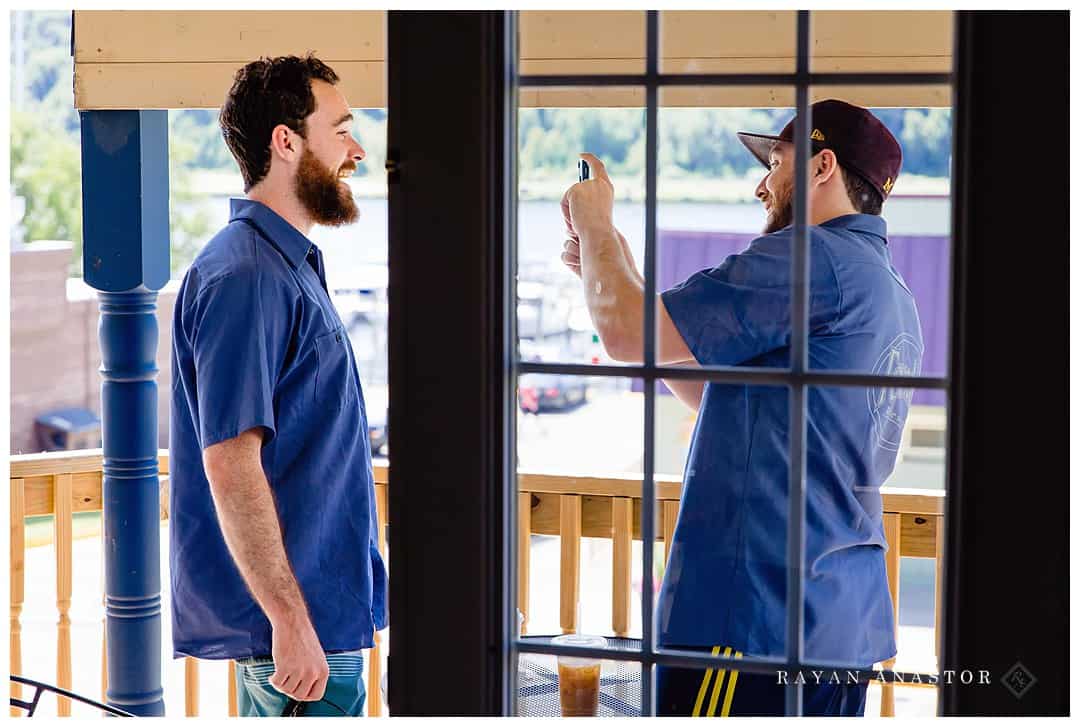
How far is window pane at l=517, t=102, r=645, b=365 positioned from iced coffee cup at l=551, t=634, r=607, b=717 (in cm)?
39

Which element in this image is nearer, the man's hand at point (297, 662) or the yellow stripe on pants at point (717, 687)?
the yellow stripe on pants at point (717, 687)

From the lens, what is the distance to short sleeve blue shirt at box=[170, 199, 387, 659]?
2.07 m

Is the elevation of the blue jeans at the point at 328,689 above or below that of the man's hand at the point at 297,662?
below

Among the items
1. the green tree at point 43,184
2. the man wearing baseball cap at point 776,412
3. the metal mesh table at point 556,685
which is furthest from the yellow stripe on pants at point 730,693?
the green tree at point 43,184

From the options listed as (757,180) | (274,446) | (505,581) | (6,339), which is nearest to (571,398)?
(505,581)

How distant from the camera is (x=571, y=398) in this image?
1562 mm

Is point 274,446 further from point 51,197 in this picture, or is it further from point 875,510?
point 51,197

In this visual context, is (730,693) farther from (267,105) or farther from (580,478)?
(267,105)

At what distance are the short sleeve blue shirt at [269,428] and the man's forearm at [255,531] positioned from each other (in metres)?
0.07

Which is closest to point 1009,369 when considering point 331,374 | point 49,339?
point 331,374

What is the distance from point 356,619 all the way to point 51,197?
69.1 feet

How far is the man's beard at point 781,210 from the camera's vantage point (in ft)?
4.95

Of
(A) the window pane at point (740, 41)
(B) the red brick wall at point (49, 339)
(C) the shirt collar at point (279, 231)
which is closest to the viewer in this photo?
(A) the window pane at point (740, 41)

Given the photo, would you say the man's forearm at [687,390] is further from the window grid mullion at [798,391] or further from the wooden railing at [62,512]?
the wooden railing at [62,512]
